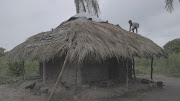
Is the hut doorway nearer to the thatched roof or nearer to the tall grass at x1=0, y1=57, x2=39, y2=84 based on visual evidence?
the thatched roof

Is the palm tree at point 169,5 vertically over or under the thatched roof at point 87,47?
over

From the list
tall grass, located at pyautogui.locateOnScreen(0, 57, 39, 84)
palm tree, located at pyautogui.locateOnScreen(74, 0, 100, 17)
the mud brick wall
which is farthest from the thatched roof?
tall grass, located at pyautogui.locateOnScreen(0, 57, 39, 84)

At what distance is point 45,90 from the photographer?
7043 mm

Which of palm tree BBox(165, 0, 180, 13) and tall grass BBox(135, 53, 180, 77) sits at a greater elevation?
palm tree BBox(165, 0, 180, 13)

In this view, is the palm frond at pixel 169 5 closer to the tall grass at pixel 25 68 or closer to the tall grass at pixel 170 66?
the tall grass at pixel 170 66

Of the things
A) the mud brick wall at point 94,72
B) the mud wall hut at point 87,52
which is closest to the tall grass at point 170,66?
the mud wall hut at point 87,52

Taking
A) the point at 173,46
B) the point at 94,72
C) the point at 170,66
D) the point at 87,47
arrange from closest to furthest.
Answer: the point at 87,47
the point at 94,72
the point at 170,66
the point at 173,46

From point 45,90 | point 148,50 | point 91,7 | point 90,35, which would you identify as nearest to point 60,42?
point 90,35

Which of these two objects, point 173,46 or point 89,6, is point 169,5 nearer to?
point 89,6

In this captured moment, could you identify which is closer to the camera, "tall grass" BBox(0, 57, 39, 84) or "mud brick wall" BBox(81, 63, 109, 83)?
"mud brick wall" BBox(81, 63, 109, 83)

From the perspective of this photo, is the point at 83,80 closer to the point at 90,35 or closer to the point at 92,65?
the point at 92,65

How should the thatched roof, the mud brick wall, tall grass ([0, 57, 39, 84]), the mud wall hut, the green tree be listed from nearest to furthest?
the thatched roof < the mud wall hut < the mud brick wall < tall grass ([0, 57, 39, 84]) < the green tree

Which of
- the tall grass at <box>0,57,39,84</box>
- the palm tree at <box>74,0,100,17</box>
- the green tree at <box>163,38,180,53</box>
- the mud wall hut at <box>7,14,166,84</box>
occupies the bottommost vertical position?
the tall grass at <box>0,57,39,84</box>

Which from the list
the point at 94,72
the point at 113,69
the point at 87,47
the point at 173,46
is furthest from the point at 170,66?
the point at 87,47
